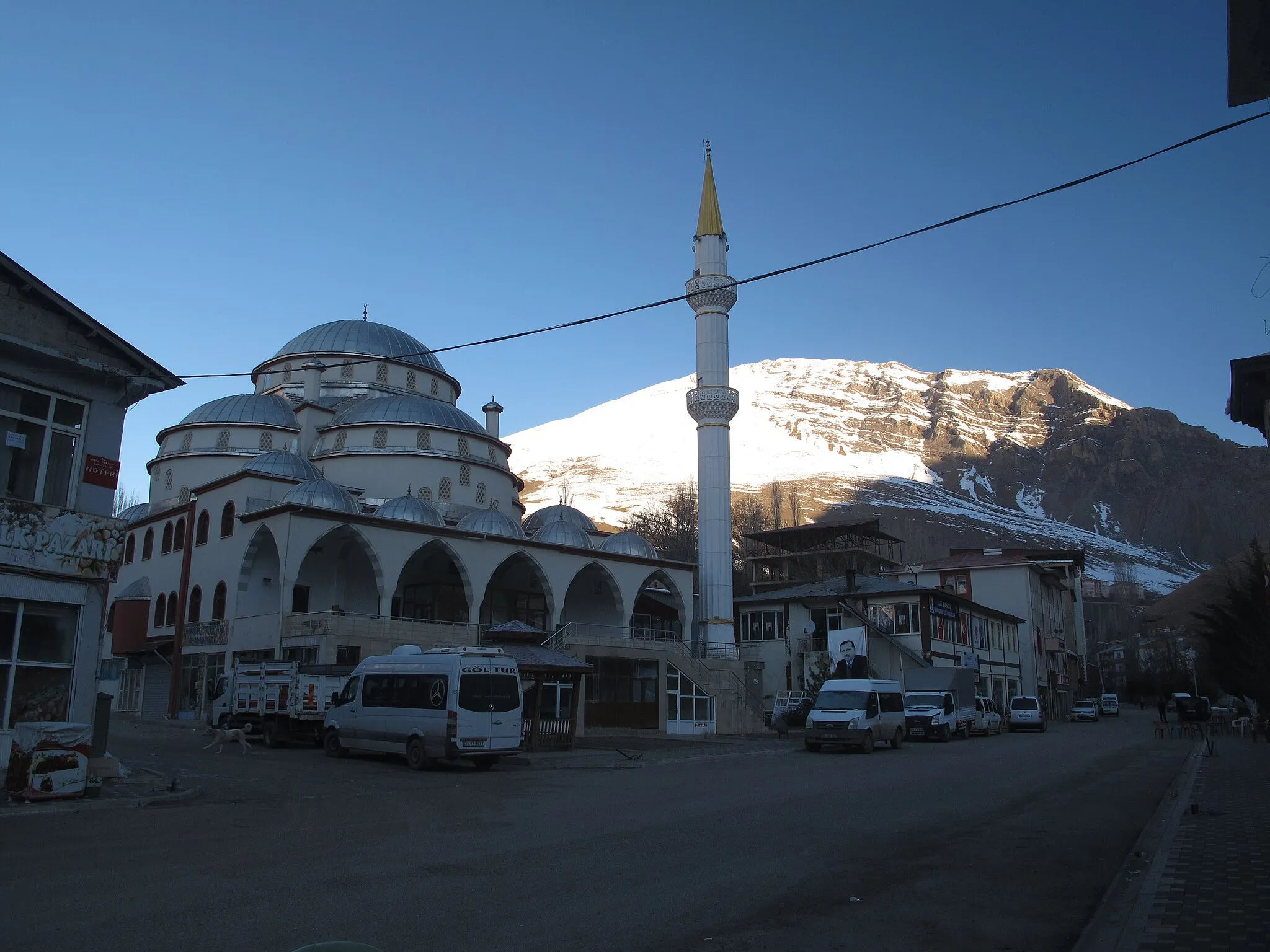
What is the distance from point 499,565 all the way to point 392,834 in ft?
83.4

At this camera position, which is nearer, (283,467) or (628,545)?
(283,467)

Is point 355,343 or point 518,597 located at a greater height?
point 355,343

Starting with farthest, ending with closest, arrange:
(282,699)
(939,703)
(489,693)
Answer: (939,703) → (282,699) → (489,693)

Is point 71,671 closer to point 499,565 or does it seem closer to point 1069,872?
point 1069,872

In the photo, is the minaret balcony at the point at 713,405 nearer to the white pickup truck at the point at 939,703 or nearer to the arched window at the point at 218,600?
the white pickup truck at the point at 939,703

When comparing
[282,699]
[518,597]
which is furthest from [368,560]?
[282,699]

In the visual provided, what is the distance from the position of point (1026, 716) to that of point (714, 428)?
1603cm

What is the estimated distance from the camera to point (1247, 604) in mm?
27281

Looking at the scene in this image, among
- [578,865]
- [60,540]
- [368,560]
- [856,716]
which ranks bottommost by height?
[578,865]

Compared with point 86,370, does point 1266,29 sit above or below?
below

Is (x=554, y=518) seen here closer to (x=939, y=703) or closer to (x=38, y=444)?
(x=939, y=703)

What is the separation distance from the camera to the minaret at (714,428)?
4062 centimetres

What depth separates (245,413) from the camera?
3953 centimetres

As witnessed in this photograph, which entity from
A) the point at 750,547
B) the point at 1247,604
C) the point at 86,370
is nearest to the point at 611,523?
the point at 750,547
